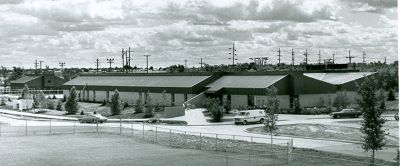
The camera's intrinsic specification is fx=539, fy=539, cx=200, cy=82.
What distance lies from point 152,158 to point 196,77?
66.1 metres

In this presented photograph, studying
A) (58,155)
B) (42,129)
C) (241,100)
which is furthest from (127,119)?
(58,155)

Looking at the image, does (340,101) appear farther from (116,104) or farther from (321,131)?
(116,104)

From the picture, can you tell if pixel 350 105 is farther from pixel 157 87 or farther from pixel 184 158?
pixel 184 158

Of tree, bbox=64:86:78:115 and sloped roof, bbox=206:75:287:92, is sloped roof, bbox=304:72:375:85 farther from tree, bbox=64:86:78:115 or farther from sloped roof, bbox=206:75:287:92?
tree, bbox=64:86:78:115

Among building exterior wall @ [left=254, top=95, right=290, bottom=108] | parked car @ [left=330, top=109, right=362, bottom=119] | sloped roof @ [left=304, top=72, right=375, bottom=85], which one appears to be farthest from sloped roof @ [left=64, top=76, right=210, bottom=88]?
parked car @ [left=330, top=109, right=362, bottom=119]

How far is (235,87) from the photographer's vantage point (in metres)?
92.7

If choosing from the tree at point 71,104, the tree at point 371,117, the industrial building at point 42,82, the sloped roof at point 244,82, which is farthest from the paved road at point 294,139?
the industrial building at point 42,82

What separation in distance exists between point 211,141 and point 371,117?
62.4ft

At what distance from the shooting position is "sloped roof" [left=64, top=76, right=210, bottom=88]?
102 meters

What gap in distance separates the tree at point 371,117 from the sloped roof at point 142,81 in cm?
6438

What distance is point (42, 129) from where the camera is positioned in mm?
67500

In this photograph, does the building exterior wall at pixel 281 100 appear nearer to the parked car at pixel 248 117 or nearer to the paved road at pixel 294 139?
the paved road at pixel 294 139

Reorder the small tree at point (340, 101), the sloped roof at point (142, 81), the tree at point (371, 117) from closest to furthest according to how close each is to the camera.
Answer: the tree at point (371, 117) < the small tree at point (340, 101) < the sloped roof at point (142, 81)

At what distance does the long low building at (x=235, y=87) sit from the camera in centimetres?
8988
